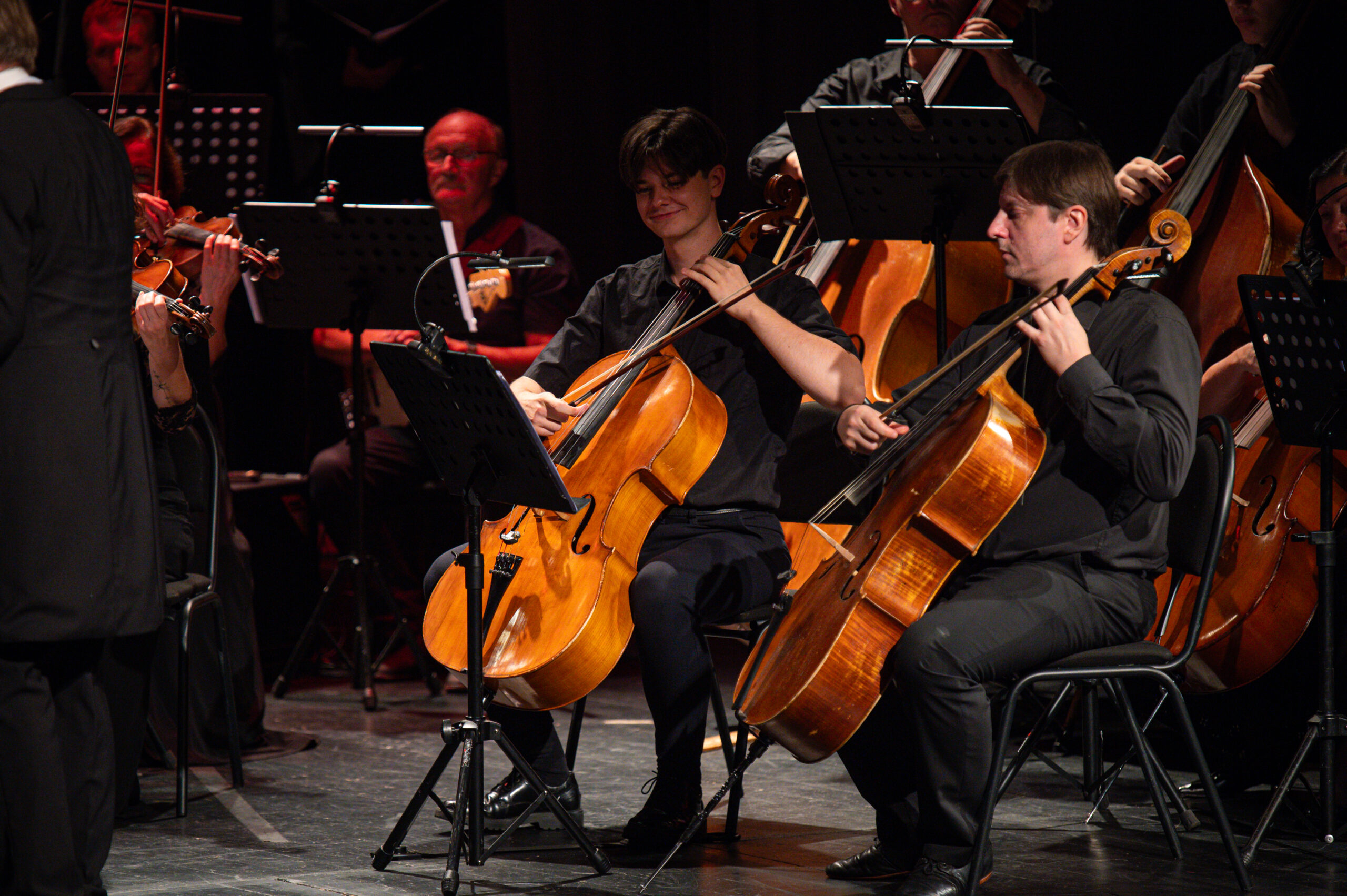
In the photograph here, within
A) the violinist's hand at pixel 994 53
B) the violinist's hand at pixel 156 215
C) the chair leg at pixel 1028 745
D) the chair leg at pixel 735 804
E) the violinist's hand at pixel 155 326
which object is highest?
the violinist's hand at pixel 994 53

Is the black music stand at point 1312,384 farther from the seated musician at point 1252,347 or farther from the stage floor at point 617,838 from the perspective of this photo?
the seated musician at point 1252,347

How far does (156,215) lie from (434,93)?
2.55 metres

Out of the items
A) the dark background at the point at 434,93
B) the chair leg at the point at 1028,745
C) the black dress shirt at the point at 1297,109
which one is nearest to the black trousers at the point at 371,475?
the dark background at the point at 434,93

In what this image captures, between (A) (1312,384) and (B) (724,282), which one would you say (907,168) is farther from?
(A) (1312,384)

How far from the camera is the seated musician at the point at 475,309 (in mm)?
5262

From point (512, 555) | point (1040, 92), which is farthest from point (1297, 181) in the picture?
point (512, 555)

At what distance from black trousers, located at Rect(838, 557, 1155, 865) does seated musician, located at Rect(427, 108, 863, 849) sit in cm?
47

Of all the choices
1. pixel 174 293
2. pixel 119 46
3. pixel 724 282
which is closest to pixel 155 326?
pixel 174 293

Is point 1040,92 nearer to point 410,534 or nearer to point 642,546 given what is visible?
point 642,546

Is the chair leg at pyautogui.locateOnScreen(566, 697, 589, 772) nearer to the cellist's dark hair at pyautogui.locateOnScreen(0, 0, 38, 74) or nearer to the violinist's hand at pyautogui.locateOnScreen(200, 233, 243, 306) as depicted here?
the violinist's hand at pyautogui.locateOnScreen(200, 233, 243, 306)

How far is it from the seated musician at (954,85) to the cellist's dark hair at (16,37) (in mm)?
1842

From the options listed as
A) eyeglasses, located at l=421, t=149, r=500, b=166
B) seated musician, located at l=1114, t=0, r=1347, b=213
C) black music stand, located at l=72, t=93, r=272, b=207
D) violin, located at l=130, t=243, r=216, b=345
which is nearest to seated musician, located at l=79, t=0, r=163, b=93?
black music stand, located at l=72, t=93, r=272, b=207

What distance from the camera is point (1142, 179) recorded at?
373 cm

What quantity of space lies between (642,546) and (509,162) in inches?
131
